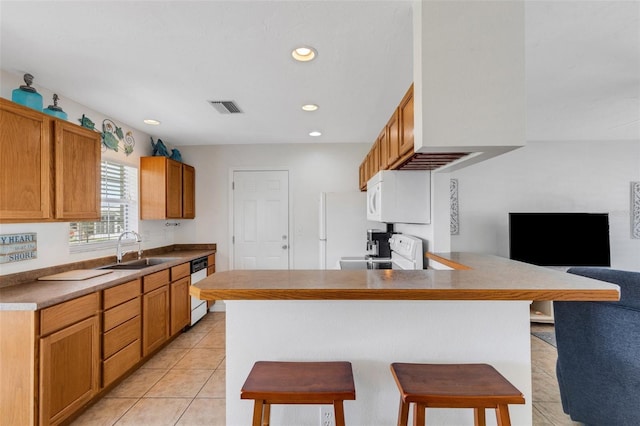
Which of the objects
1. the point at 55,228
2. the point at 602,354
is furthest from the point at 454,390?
the point at 55,228

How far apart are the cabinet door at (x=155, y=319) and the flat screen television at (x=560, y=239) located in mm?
3935

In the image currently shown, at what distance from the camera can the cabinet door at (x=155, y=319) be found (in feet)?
9.00

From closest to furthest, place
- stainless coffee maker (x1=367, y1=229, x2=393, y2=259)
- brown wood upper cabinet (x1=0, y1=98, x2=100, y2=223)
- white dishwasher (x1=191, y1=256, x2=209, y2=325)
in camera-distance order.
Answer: brown wood upper cabinet (x1=0, y1=98, x2=100, y2=223), stainless coffee maker (x1=367, y1=229, x2=393, y2=259), white dishwasher (x1=191, y1=256, x2=209, y2=325)

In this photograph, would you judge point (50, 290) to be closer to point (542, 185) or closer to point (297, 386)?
point (297, 386)

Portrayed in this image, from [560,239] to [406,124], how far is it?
3127 mm

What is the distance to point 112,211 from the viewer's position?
10.7 ft

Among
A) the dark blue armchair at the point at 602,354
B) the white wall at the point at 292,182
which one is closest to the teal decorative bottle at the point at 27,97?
the white wall at the point at 292,182

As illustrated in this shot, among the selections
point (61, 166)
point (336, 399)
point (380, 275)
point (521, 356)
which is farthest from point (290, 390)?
point (61, 166)

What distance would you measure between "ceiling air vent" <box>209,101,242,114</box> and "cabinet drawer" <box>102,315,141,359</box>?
1.99 meters

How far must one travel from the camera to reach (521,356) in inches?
56.4

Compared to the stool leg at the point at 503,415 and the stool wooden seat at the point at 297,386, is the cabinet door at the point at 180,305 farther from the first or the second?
the stool leg at the point at 503,415

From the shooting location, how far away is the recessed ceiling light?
186cm

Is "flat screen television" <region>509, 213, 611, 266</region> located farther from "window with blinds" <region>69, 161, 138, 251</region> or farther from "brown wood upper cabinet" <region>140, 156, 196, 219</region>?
"window with blinds" <region>69, 161, 138, 251</region>

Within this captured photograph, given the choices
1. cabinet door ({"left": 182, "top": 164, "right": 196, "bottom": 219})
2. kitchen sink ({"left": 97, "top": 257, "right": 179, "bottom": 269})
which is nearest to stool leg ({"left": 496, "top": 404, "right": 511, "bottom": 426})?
kitchen sink ({"left": 97, "top": 257, "right": 179, "bottom": 269})
